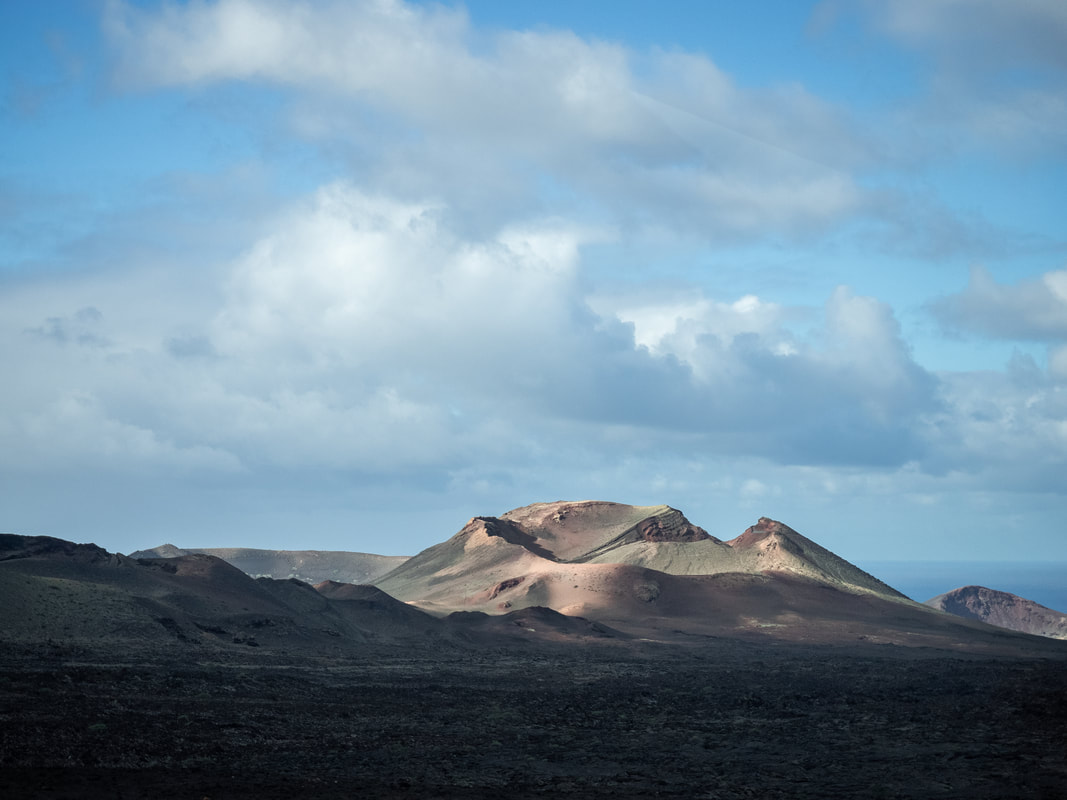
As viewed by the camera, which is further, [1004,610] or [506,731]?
[1004,610]

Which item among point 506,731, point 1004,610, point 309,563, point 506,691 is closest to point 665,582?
point 506,691

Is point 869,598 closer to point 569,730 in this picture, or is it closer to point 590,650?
point 590,650

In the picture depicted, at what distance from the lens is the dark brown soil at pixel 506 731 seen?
26.0m

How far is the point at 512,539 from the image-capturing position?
131 m

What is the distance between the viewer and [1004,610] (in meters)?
135

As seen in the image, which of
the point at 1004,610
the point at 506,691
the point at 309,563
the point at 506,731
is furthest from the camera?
→ the point at 309,563

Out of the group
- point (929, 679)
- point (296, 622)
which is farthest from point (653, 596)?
point (929, 679)

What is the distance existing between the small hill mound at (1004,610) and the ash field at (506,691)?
40.0 meters

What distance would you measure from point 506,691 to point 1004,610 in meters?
110

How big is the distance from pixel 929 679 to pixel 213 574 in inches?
1890

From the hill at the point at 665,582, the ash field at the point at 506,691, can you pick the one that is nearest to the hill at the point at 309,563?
the hill at the point at 665,582

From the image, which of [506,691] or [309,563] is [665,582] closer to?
[506,691]

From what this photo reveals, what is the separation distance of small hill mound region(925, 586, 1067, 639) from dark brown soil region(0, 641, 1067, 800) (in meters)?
83.3

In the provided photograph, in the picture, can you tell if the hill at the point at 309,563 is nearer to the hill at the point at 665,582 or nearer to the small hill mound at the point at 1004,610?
the hill at the point at 665,582
